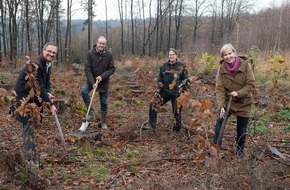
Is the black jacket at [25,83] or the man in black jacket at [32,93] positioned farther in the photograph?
the black jacket at [25,83]

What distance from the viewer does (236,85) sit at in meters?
4.11

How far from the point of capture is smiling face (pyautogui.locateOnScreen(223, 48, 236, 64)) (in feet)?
12.9

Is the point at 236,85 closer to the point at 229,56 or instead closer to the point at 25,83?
the point at 229,56

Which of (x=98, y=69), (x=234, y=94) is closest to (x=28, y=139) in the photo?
(x=98, y=69)

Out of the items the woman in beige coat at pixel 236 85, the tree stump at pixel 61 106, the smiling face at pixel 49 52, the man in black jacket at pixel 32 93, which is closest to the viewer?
the man in black jacket at pixel 32 93

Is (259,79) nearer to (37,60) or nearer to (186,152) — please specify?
(186,152)

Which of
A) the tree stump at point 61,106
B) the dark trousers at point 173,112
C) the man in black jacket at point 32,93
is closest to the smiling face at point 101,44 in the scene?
the dark trousers at point 173,112

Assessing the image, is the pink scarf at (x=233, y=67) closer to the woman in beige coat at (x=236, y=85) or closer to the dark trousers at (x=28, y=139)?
the woman in beige coat at (x=236, y=85)

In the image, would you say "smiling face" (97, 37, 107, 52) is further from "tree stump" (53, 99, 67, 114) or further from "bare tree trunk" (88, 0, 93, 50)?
"bare tree trunk" (88, 0, 93, 50)

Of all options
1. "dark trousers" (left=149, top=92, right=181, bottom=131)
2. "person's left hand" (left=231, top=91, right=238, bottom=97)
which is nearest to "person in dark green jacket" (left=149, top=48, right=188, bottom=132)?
"dark trousers" (left=149, top=92, right=181, bottom=131)

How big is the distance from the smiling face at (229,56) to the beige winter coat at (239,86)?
0.15m

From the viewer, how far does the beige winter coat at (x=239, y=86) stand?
13.1 ft

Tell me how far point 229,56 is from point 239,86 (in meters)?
0.48

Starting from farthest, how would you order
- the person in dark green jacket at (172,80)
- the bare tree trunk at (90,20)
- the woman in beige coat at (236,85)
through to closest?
the bare tree trunk at (90,20), the person in dark green jacket at (172,80), the woman in beige coat at (236,85)
